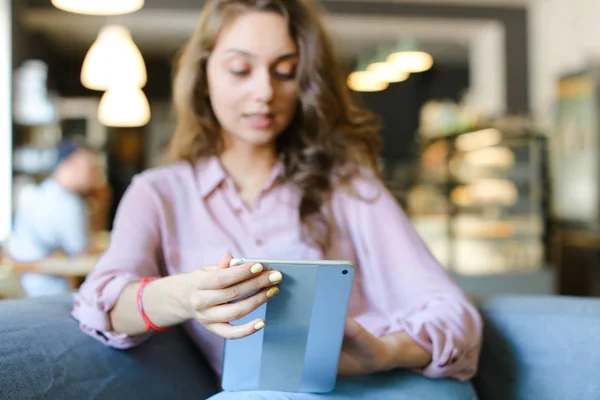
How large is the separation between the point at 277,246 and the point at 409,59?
181 inches

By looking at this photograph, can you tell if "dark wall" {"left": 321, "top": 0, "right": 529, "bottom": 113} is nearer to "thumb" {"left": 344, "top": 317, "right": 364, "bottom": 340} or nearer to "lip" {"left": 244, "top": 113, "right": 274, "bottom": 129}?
"lip" {"left": 244, "top": 113, "right": 274, "bottom": 129}

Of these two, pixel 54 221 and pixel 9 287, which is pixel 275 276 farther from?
pixel 54 221

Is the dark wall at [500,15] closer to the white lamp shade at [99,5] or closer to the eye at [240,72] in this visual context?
the white lamp shade at [99,5]

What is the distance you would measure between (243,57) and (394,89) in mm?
8203

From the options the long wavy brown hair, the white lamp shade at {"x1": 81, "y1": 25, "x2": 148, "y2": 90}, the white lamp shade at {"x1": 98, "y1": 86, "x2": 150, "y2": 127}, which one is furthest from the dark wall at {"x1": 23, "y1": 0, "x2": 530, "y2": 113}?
the long wavy brown hair

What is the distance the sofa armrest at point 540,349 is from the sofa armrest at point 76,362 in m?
0.51

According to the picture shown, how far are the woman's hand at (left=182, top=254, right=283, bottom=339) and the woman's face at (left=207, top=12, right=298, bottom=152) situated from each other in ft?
1.46

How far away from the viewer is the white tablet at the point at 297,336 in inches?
30.8

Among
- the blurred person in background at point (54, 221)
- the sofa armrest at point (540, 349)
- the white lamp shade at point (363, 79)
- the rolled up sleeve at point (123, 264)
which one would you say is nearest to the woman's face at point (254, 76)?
the rolled up sleeve at point (123, 264)

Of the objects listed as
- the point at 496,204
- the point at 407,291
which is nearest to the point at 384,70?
the point at 496,204

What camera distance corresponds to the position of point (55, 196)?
9.86 feet

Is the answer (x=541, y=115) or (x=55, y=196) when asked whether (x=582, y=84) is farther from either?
(x=55, y=196)

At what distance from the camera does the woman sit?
3.34ft

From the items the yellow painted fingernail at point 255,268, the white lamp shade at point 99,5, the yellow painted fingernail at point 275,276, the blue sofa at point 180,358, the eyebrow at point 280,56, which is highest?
the white lamp shade at point 99,5
